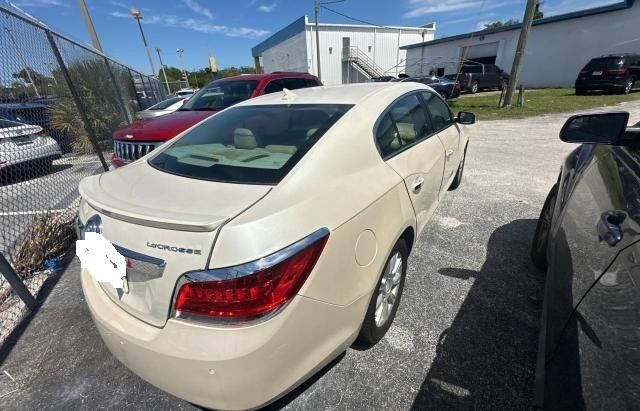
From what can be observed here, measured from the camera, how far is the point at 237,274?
1091 millimetres

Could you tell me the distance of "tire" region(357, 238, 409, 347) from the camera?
1802 millimetres

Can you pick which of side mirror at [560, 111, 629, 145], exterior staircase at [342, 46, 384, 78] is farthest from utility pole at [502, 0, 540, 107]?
exterior staircase at [342, 46, 384, 78]

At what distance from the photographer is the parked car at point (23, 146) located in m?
4.14

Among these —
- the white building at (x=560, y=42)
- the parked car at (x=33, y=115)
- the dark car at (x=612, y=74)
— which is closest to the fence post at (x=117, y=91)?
the parked car at (x=33, y=115)

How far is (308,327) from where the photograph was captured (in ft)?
4.17

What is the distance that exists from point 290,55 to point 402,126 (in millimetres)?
37326

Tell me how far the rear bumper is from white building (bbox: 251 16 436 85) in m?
33.3

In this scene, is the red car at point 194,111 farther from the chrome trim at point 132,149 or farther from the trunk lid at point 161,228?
the trunk lid at point 161,228

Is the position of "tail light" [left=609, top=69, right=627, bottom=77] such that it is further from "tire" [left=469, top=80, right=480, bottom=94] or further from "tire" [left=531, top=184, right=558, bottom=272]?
"tire" [left=531, top=184, right=558, bottom=272]

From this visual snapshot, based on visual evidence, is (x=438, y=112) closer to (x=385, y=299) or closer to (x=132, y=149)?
(x=385, y=299)

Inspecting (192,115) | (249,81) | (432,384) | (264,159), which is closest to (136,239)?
(264,159)

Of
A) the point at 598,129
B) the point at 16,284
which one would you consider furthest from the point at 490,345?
the point at 16,284

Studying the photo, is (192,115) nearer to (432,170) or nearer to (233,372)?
(432,170)

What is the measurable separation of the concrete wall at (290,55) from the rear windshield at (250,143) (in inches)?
1274
